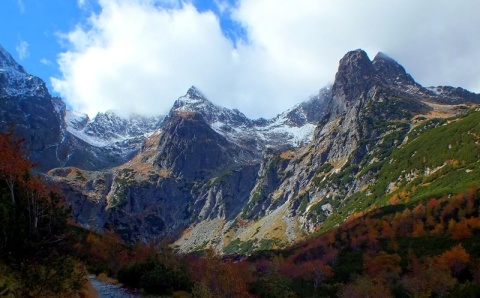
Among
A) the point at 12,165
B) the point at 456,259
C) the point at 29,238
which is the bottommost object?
the point at 29,238

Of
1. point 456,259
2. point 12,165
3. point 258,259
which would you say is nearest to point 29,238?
point 12,165

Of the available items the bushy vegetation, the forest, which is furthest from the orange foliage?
the bushy vegetation

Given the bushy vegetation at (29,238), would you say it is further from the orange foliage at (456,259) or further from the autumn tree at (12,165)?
the orange foliage at (456,259)

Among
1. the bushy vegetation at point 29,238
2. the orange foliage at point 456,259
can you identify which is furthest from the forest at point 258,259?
the orange foliage at point 456,259

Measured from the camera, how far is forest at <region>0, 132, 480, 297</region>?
89.6ft

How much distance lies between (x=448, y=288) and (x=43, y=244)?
8816 centimetres

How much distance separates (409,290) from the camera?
90.7 metres

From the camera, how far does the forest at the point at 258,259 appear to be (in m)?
27.3

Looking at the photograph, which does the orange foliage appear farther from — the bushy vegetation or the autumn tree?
the autumn tree

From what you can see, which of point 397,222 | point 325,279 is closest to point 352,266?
point 325,279

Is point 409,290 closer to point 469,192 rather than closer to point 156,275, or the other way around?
point 156,275

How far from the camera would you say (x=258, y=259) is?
199500 mm

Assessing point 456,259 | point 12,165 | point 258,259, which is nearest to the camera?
point 12,165

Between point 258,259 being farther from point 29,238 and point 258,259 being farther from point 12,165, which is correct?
point 29,238
